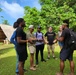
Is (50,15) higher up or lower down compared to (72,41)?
higher up

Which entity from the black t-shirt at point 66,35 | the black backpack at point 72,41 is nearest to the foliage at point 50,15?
the black t-shirt at point 66,35

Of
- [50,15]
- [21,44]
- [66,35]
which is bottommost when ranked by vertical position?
[21,44]

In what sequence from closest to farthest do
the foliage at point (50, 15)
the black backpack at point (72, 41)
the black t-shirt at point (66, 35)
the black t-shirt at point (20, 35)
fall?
the black t-shirt at point (20, 35) < the black backpack at point (72, 41) < the black t-shirt at point (66, 35) < the foliage at point (50, 15)

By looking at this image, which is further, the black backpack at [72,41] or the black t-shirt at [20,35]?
the black backpack at [72,41]

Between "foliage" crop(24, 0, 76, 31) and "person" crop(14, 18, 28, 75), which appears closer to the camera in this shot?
"person" crop(14, 18, 28, 75)

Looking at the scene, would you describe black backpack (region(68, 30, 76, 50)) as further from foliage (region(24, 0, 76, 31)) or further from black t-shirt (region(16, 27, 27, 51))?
foliage (region(24, 0, 76, 31))

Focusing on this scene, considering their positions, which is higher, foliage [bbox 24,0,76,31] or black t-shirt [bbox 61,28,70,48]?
foliage [bbox 24,0,76,31]

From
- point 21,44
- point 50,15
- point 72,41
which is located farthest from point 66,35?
point 50,15

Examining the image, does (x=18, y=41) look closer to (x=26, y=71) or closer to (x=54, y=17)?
(x=26, y=71)

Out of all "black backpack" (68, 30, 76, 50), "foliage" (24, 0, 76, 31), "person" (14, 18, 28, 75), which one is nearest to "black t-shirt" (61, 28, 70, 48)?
"black backpack" (68, 30, 76, 50)

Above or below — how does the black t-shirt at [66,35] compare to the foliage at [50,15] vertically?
below

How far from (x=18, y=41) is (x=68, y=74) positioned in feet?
8.61

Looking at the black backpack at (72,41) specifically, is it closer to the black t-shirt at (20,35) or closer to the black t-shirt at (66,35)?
the black t-shirt at (66,35)

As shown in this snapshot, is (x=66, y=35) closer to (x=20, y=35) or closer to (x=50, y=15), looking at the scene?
(x=20, y=35)
